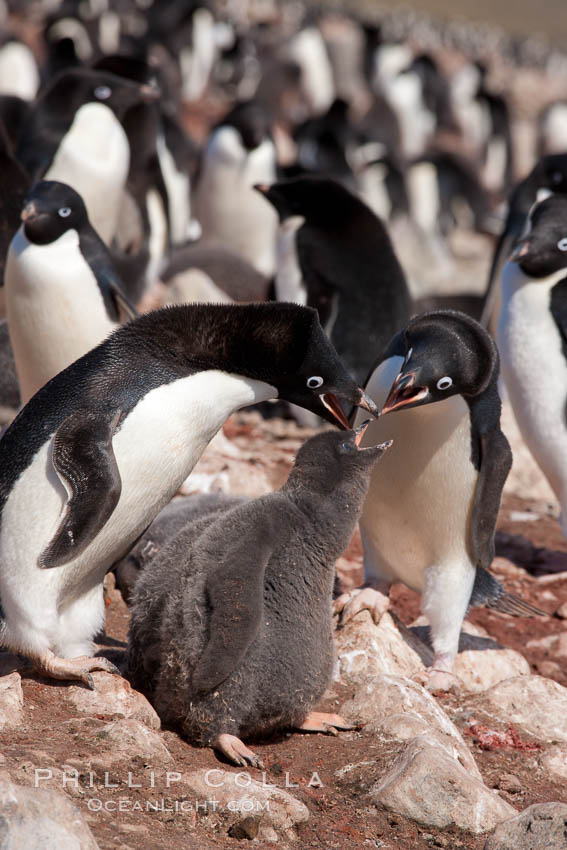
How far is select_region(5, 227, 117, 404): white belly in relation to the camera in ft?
18.4

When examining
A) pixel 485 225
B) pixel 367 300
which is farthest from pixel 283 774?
pixel 485 225

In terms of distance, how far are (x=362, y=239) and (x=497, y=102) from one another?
66.3ft

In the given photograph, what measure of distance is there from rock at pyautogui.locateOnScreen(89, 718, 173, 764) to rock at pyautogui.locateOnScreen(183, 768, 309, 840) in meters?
0.13

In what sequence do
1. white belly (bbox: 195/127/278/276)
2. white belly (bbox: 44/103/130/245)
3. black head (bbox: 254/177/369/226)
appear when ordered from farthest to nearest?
white belly (bbox: 195/127/278/276) → white belly (bbox: 44/103/130/245) → black head (bbox: 254/177/369/226)

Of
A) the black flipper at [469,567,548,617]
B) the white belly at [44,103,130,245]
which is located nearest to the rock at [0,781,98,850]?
the black flipper at [469,567,548,617]

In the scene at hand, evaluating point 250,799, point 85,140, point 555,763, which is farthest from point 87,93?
point 250,799

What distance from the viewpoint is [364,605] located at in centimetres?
463

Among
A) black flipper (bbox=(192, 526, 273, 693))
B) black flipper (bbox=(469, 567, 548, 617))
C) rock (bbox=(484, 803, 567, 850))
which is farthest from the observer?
black flipper (bbox=(469, 567, 548, 617))

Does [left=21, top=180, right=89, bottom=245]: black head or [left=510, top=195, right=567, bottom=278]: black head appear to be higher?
[left=21, top=180, right=89, bottom=245]: black head

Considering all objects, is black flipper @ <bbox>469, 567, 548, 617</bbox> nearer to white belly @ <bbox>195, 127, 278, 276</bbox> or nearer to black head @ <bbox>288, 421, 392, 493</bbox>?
black head @ <bbox>288, 421, 392, 493</bbox>

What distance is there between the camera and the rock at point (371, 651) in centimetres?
438

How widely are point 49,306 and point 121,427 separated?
194 centimetres

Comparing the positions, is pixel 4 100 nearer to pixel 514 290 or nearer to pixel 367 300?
pixel 367 300

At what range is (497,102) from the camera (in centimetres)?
2683
